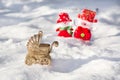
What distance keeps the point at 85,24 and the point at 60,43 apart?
0.47m

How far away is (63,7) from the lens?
6.34m

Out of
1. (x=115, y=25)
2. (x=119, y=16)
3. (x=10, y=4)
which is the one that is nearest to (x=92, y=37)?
(x=115, y=25)

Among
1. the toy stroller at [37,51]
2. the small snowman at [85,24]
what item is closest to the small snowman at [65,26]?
the small snowman at [85,24]

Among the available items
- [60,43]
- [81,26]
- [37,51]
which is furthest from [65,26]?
[37,51]

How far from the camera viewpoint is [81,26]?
4.45m

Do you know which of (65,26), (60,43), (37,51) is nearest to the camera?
(37,51)

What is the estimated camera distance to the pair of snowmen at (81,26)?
439 centimetres

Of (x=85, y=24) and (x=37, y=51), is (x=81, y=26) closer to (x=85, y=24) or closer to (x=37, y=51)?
(x=85, y=24)

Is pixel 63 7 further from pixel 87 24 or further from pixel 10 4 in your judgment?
pixel 87 24

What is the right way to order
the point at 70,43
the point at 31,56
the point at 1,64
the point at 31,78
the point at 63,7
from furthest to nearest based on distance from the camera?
1. the point at 63,7
2. the point at 70,43
3. the point at 1,64
4. the point at 31,56
5. the point at 31,78

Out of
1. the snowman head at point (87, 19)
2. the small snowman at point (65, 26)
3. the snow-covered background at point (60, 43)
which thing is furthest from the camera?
the small snowman at point (65, 26)

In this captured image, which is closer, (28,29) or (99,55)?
(99,55)

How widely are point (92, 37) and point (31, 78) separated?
6.38 ft

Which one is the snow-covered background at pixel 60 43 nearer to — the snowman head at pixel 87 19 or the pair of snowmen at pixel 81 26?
the pair of snowmen at pixel 81 26
